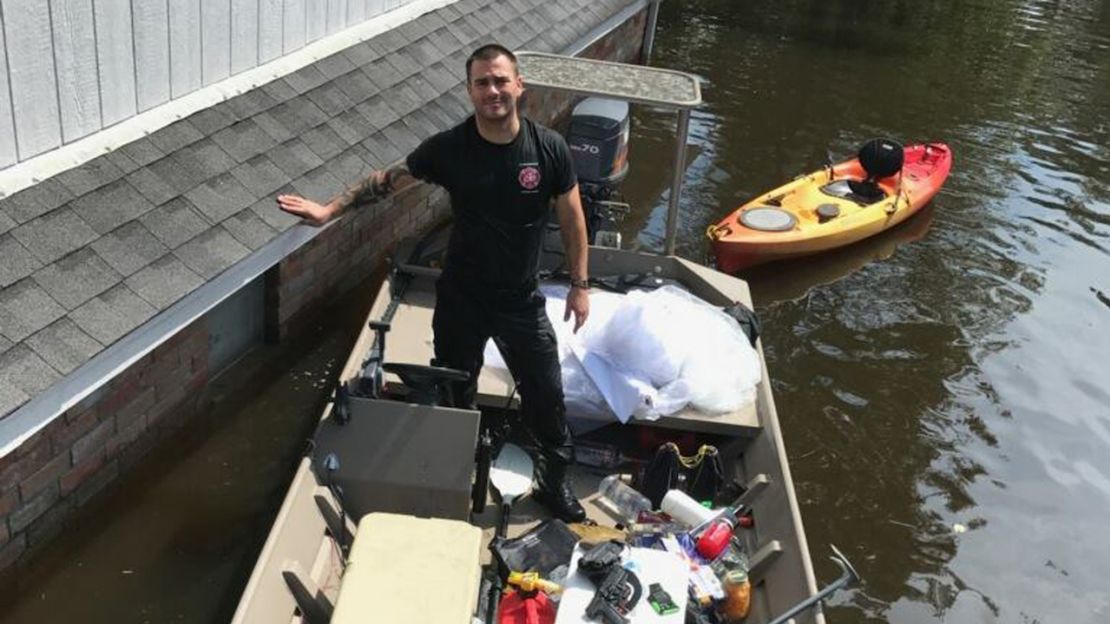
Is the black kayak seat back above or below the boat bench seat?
below

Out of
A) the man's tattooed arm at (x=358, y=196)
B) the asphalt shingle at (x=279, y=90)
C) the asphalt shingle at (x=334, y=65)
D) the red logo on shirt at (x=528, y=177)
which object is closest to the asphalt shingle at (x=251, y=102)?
the asphalt shingle at (x=279, y=90)

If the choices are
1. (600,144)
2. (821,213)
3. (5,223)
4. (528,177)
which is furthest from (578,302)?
(821,213)

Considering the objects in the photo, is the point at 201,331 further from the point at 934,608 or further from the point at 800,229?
the point at 800,229

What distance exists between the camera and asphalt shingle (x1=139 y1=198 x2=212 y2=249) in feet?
16.4

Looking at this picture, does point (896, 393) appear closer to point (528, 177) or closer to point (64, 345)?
point (528, 177)

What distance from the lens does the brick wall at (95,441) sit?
4.76 m

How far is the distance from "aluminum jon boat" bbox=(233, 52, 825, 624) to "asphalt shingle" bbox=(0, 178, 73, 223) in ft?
5.30

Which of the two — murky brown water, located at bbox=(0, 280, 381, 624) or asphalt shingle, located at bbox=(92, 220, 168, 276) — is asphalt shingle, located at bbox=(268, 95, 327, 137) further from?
murky brown water, located at bbox=(0, 280, 381, 624)

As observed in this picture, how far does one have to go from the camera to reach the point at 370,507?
4.74 metres

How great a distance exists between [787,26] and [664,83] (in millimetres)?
15072

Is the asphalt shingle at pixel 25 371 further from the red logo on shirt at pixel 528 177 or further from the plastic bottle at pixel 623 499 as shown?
the plastic bottle at pixel 623 499

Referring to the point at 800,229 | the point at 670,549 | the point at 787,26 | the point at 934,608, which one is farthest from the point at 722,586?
the point at 787,26

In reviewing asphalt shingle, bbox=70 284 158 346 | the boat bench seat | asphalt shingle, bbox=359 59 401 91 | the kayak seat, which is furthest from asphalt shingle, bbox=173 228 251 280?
the kayak seat

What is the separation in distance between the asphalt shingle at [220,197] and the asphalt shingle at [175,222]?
0.06 meters
